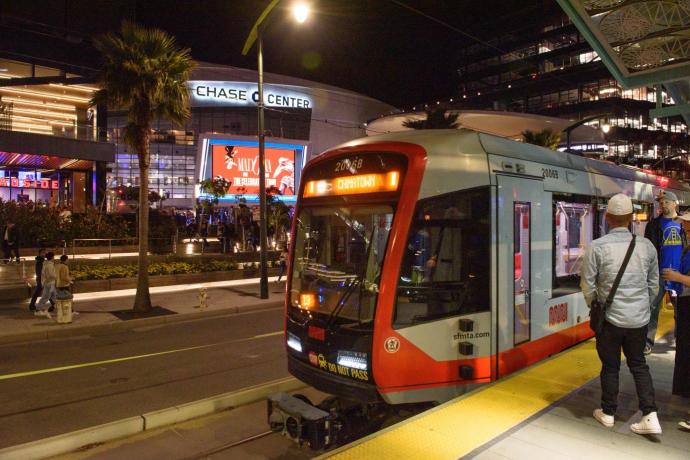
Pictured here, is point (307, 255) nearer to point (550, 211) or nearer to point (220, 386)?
point (220, 386)

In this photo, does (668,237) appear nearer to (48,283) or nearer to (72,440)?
(72,440)

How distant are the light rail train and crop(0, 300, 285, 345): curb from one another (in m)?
8.13

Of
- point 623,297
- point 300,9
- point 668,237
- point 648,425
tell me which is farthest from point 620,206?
point 300,9

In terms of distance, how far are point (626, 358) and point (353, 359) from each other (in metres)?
2.41

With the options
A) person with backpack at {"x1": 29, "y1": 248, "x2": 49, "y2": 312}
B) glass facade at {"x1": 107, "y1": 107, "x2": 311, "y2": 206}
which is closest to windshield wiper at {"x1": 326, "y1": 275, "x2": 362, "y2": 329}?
A: person with backpack at {"x1": 29, "y1": 248, "x2": 49, "y2": 312}

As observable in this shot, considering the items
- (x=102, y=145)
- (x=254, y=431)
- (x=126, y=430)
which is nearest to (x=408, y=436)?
(x=254, y=431)

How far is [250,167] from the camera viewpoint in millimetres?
31234

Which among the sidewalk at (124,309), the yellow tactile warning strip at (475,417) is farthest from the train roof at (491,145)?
the sidewalk at (124,309)

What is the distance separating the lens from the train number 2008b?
673 centimetres

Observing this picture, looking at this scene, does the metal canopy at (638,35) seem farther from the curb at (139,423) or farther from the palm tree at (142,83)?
the palm tree at (142,83)

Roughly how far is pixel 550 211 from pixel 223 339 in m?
7.36

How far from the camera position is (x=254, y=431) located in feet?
18.9

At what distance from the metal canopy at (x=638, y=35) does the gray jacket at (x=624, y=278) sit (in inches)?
162

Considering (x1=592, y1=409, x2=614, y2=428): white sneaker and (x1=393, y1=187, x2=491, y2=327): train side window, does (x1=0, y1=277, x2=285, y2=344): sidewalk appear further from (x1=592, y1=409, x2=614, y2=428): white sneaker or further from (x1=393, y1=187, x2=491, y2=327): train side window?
(x1=592, y1=409, x2=614, y2=428): white sneaker
